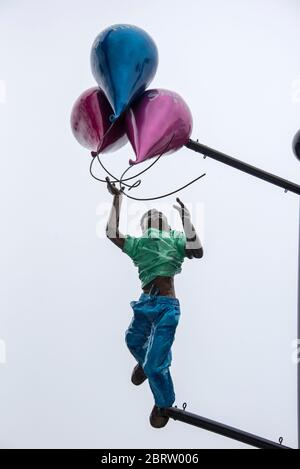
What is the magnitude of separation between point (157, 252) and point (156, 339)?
36 centimetres

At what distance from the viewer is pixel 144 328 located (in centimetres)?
351

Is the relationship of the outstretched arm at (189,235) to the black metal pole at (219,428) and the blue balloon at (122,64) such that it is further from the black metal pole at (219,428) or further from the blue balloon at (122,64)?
the black metal pole at (219,428)

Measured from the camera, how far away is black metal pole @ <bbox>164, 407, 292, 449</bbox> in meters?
3.27

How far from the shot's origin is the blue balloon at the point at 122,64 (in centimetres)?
324

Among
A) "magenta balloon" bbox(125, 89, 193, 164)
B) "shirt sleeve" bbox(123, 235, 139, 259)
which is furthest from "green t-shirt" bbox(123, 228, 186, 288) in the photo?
"magenta balloon" bbox(125, 89, 193, 164)

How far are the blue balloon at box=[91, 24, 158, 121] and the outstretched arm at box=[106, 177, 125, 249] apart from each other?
0.92 ft

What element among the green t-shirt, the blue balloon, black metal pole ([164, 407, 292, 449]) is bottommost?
black metal pole ([164, 407, 292, 449])

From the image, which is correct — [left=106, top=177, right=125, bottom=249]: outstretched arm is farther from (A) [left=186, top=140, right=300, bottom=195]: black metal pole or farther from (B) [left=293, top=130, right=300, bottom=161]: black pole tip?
(B) [left=293, top=130, right=300, bottom=161]: black pole tip

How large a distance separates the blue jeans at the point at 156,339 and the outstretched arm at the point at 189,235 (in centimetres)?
21

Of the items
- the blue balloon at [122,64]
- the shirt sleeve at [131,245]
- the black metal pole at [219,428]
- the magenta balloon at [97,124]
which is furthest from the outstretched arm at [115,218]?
the black metal pole at [219,428]
